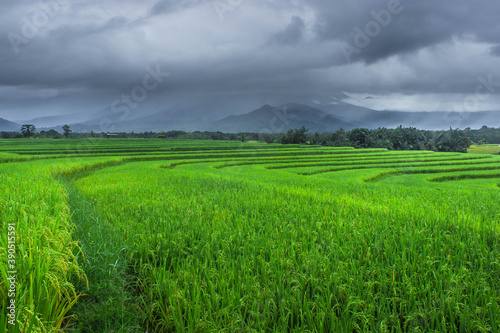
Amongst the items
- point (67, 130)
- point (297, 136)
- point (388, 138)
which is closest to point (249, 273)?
point (297, 136)

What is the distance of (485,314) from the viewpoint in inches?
88.8

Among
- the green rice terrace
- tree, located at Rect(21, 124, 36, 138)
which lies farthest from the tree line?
the green rice terrace

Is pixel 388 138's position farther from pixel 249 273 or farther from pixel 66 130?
pixel 66 130

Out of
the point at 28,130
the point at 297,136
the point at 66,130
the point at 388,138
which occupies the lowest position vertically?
the point at 388,138

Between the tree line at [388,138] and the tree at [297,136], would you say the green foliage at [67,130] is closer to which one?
the tree line at [388,138]

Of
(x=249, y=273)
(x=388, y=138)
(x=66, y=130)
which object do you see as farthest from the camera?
(x=66, y=130)

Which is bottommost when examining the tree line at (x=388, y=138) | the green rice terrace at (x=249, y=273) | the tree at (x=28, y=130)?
the green rice terrace at (x=249, y=273)

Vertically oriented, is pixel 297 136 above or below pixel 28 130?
below

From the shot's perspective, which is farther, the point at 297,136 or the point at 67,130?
the point at 67,130

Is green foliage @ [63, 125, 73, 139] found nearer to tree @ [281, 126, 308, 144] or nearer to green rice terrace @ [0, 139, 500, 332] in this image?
tree @ [281, 126, 308, 144]

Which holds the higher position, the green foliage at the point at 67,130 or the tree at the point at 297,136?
the green foliage at the point at 67,130

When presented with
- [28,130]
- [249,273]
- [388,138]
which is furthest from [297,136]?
[249,273]

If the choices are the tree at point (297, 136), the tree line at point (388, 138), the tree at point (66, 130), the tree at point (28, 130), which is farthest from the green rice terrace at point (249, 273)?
the tree at point (66, 130)

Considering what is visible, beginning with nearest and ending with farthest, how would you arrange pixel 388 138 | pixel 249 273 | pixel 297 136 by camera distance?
pixel 249 273 → pixel 388 138 → pixel 297 136
